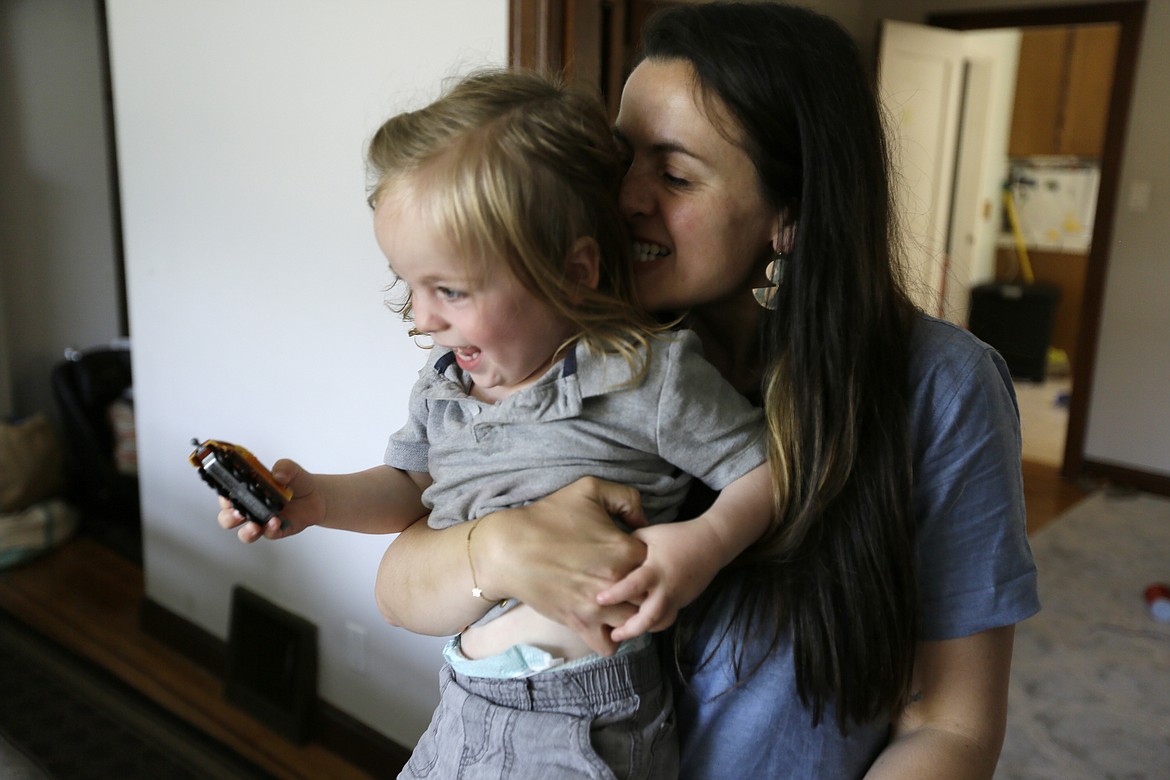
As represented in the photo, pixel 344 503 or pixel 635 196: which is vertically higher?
pixel 635 196

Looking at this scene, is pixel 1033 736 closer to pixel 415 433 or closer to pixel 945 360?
pixel 945 360

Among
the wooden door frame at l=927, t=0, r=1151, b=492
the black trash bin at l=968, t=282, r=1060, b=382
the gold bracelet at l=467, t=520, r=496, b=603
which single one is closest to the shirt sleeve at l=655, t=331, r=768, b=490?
the gold bracelet at l=467, t=520, r=496, b=603

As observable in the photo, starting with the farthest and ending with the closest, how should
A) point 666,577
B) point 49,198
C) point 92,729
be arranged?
point 49,198 < point 92,729 < point 666,577

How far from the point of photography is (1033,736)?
2645 millimetres

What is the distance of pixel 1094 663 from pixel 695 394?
281 centimetres

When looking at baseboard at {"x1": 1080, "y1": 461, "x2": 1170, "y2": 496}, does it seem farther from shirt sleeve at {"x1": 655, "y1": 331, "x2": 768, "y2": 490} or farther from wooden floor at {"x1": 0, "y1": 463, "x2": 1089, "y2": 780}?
shirt sleeve at {"x1": 655, "y1": 331, "x2": 768, "y2": 490}

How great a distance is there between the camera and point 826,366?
89cm

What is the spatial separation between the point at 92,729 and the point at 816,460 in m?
2.42

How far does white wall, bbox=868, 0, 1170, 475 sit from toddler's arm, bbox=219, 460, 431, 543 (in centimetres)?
454

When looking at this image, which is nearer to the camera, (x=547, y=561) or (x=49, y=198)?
(x=547, y=561)

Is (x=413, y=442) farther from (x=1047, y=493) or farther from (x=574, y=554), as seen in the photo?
(x=1047, y=493)

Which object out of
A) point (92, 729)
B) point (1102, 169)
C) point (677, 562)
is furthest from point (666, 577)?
point (1102, 169)

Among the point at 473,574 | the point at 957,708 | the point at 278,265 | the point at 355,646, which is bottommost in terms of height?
the point at 355,646

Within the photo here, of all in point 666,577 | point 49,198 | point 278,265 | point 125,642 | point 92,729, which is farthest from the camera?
point 49,198
